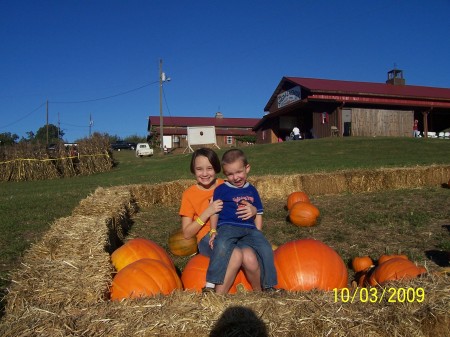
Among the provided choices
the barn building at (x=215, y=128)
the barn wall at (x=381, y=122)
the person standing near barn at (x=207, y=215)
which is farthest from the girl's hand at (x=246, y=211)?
the barn building at (x=215, y=128)

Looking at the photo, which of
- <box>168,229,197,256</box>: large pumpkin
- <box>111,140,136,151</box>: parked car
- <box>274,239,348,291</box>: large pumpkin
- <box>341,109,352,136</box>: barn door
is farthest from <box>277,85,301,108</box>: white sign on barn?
<box>274,239,348,291</box>: large pumpkin

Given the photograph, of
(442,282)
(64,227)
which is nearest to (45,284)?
(64,227)

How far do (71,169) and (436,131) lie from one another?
3563 cm

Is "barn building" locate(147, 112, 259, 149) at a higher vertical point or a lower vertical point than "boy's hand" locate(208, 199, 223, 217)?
higher

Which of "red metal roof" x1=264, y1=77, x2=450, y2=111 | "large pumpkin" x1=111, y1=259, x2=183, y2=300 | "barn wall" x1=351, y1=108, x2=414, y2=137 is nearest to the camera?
"large pumpkin" x1=111, y1=259, x2=183, y2=300

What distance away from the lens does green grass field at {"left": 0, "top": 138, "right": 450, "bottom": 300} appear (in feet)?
24.8

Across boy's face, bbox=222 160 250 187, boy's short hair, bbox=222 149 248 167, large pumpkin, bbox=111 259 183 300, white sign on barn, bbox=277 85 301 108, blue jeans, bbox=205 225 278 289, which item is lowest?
large pumpkin, bbox=111 259 183 300

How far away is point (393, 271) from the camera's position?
3973 mm

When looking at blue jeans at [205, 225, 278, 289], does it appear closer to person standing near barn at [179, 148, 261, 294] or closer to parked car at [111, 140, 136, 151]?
person standing near barn at [179, 148, 261, 294]

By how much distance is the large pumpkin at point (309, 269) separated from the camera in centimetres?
397

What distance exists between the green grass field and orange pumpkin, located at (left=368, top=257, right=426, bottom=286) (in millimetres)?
4039

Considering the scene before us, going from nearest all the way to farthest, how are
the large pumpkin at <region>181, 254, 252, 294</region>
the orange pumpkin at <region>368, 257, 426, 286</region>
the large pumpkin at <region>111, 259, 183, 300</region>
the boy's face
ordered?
the large pumpkin at <region>111, 259, 183, 300</region>
the orange pumpkin at <region>368, 257, 426, 286</region>
the large pumpkin at <region>181, 254, 252, 294</region>
the boy's face

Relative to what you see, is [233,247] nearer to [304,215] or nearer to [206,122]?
[304,215]

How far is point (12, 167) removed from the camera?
2531 cm
